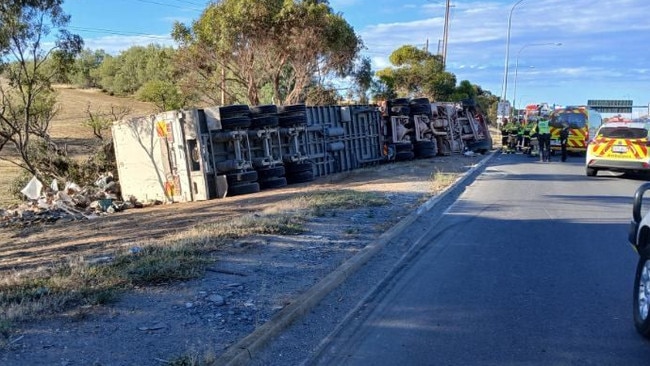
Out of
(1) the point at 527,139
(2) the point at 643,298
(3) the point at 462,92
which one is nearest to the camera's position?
(2) the point at 643,298

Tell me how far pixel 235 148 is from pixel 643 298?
12.7 meters


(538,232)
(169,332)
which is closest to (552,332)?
(169,332)

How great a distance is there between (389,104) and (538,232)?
1622 centimetres

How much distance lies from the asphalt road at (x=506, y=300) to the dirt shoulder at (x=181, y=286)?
873 millimetres

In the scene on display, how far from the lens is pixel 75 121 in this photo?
1810 inches

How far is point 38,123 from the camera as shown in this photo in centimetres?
2231

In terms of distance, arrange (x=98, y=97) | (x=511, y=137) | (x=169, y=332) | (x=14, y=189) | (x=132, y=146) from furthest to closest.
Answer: (x=98, y=97)
(x=511, y=137)
(x=14, y=189)
(x=132, y=146)
(x=169, y=332)

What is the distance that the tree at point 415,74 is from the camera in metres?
50.8

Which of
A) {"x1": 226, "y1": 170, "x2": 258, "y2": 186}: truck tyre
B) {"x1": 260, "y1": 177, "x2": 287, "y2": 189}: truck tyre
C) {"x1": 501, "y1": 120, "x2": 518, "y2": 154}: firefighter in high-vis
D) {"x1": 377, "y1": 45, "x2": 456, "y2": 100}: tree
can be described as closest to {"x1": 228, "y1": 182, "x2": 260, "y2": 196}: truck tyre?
{"x1": 226, "y1": 170, "x2": 258, "y2": 186}: truck tyre

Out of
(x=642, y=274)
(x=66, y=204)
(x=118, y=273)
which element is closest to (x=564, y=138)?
(x=66, y=204)

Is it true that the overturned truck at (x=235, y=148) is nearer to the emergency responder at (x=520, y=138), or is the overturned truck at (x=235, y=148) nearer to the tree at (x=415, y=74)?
the emergency responder at (x=520, y=138)

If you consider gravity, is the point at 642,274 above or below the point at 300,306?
above

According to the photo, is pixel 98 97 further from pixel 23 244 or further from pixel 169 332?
pixel 169 332

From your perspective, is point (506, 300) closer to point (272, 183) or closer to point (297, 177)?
point (272, 183)
